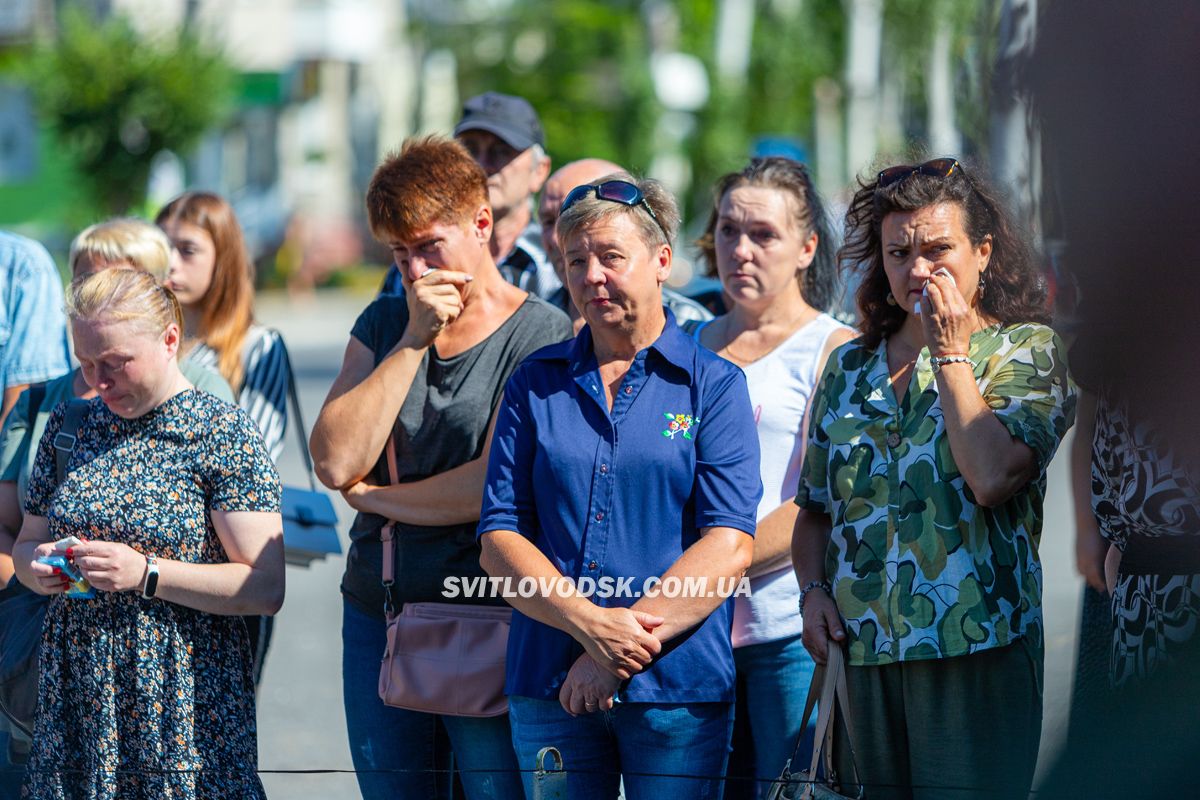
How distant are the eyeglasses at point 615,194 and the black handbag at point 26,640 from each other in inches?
48.0

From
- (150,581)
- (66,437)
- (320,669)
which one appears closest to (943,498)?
(150,581)

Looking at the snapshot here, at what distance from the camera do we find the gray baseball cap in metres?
4.77

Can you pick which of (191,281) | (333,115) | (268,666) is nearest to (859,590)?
(191,281)

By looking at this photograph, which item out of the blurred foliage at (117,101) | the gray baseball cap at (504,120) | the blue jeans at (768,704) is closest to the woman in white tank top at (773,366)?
the blue jeans at (768,704)

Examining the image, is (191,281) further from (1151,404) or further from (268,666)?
(1151,404)

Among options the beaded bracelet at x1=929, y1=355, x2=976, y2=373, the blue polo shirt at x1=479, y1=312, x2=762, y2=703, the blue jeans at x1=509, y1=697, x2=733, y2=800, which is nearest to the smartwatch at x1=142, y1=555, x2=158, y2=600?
the blue polo shirt at x1=479, y1=312, x2=762, y2=703

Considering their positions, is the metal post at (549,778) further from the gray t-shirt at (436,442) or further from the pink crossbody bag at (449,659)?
the gray t-shirt at (436,442)

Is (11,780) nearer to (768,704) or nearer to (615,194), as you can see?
(768,704)

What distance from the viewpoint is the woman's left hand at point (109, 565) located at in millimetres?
3076

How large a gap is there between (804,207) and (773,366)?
525 millimetres

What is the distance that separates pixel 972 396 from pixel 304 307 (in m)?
28.7

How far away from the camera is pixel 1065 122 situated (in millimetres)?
1391

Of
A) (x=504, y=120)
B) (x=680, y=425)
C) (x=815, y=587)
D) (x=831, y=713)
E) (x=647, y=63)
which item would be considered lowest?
(x=831, y=713)

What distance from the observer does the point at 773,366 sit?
3.60 m
